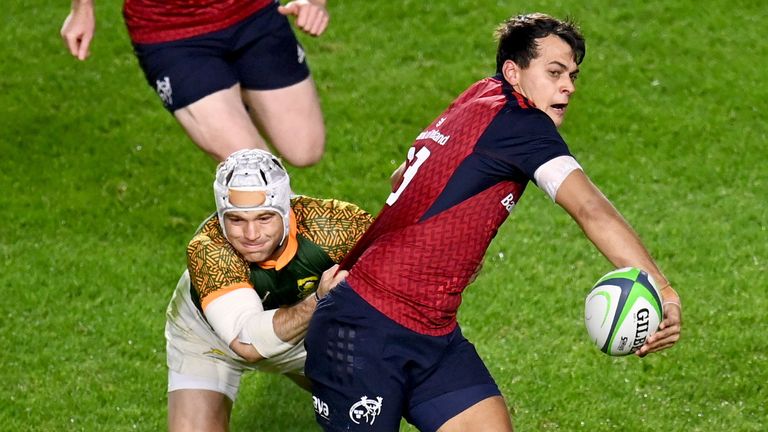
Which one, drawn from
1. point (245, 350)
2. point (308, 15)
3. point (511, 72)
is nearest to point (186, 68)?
point (308, 15)

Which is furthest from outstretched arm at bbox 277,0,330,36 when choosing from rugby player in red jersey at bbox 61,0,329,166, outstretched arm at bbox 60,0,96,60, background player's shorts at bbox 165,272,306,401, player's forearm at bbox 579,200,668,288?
player's forearm at bbox 579,200,668,288

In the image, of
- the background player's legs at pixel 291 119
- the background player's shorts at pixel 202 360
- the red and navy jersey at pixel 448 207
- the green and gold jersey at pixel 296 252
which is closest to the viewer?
the red and navy jersey at pixel 448 207

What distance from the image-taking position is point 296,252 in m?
6.07

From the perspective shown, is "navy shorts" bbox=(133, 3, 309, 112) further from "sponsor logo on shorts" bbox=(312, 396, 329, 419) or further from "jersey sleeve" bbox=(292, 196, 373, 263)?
"sponsor logo on shorts" bbox=(312, 396, 329, 419)

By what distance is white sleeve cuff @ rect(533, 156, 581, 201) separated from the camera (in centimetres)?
525

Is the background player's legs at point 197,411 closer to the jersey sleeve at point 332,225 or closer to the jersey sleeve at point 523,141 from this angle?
the jersey sleeve at point 332,225

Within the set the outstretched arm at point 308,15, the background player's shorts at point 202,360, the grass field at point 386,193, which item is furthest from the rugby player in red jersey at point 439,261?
the grass field at point 386,193

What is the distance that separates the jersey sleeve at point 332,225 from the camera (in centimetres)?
608

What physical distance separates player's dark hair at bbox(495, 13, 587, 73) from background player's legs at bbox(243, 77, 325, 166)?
2.21 meters

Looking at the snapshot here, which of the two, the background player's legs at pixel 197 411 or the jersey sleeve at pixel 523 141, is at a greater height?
the jersey sleeve at pixel 523 141

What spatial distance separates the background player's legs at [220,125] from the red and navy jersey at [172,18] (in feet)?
1.28

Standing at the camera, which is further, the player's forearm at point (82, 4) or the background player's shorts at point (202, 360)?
the player's forearm at point (82, 4)

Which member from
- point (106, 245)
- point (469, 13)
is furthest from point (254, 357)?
point (469, 13)

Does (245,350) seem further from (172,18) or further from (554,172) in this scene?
(172,18)
